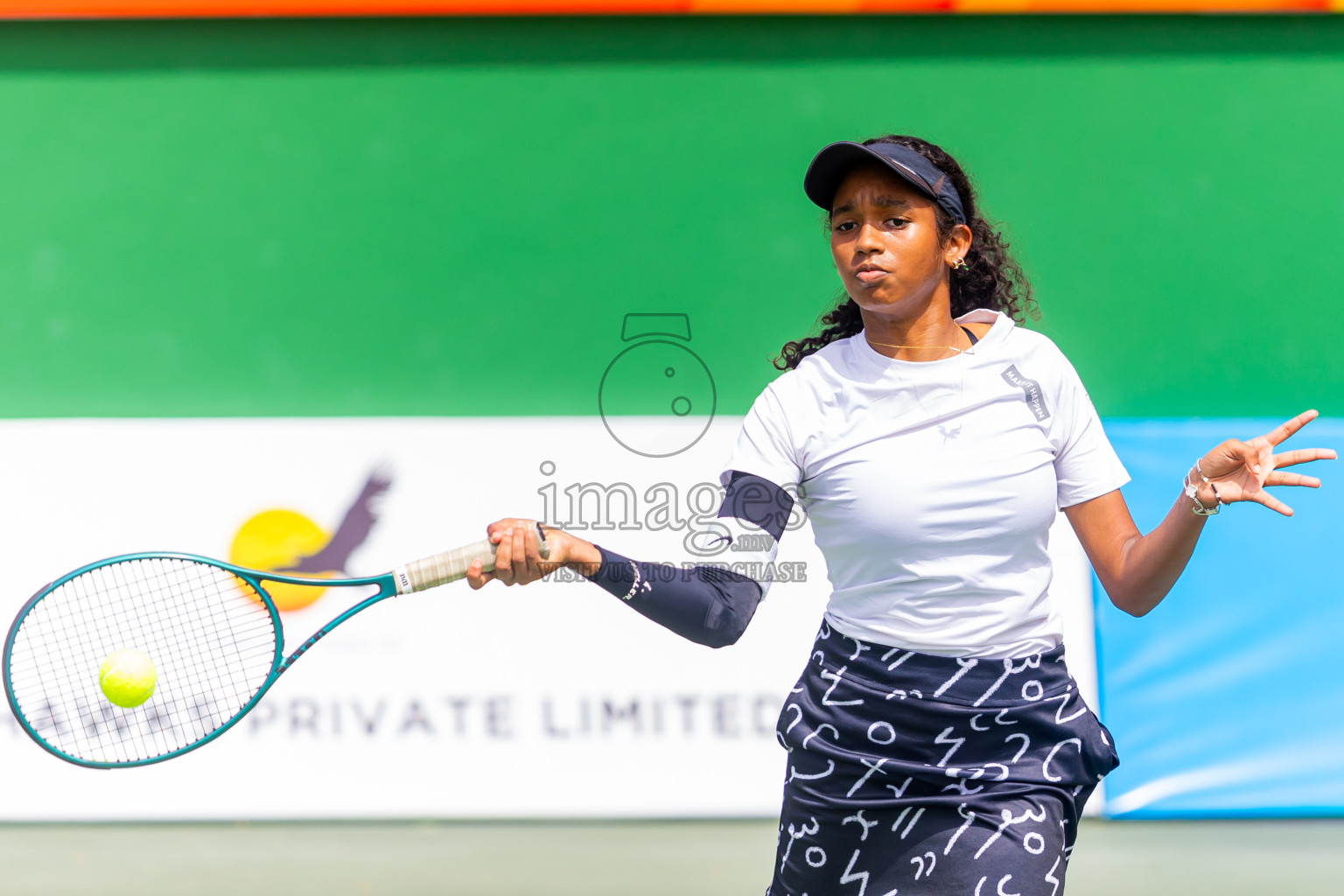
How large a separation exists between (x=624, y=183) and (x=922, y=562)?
9.50 ft

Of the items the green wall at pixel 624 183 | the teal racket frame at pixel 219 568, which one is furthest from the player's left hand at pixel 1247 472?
the green wall at pixel 624 183

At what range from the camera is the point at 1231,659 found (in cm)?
374

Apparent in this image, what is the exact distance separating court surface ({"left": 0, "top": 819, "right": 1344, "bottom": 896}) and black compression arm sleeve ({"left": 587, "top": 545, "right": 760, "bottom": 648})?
1992mm

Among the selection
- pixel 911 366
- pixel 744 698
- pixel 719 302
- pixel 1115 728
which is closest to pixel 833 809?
pixel 911 366

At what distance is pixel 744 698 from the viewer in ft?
12.3

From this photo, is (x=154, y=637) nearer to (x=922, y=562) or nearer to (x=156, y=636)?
(x=156, y=636)

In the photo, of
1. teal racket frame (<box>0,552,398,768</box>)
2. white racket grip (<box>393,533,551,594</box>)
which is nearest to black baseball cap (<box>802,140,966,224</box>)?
white racket grip (<box>393,533,551,594</box>)

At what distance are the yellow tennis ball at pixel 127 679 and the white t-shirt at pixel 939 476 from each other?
1598 millimetres

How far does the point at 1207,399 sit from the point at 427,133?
10.2 ft

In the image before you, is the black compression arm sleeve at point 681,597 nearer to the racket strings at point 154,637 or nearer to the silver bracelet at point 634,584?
the silver bracelet at point 634,584

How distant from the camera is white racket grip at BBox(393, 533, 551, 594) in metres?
1.72

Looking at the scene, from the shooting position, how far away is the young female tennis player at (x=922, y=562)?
1602mm

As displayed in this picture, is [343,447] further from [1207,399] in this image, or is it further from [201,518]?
[1207,399]

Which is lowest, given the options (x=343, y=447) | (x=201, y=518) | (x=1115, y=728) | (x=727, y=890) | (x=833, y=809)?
(x=727, y=890)
